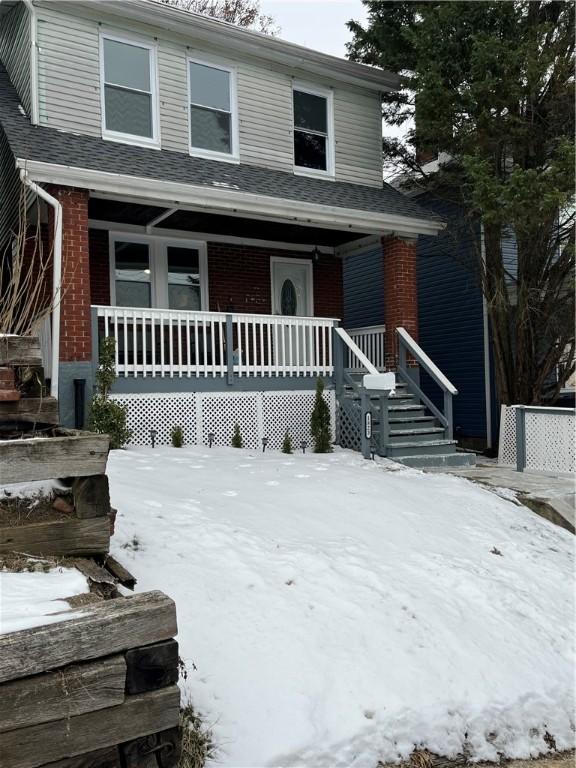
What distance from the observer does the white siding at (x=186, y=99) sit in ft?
31.3

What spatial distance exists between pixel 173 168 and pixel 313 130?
11.4 feet

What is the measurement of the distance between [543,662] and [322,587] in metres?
1.46

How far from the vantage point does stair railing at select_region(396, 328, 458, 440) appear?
979 centimetres

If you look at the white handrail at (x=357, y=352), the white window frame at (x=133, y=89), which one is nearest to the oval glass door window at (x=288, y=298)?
the white handrail at (x=357, y=352)

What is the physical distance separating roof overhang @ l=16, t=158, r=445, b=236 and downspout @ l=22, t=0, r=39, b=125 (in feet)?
5.62

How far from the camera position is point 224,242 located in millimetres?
11969

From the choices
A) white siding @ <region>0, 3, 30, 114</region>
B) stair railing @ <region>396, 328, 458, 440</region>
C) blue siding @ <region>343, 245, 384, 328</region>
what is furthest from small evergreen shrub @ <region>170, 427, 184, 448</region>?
blue siding @ <region>343, 245, 384, 328</region>

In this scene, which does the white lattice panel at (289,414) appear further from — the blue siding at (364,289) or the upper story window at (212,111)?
the blue siding at (364,289)

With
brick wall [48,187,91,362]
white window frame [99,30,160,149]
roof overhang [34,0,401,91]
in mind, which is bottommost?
brick wall [48,187,91,362]

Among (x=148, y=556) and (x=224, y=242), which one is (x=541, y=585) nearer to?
(x=148, y=556)

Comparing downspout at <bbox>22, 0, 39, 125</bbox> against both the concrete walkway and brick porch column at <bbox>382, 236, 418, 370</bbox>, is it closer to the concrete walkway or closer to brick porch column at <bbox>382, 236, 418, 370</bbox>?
brick porch column at <bbox>382, 236, 418, 370</bbox>

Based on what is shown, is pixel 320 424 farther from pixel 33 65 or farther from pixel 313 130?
pixel 33 65

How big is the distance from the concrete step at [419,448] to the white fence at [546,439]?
987 mm

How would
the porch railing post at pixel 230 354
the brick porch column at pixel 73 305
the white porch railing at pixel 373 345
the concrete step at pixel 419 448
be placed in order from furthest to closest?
1. the white porch railing at pixel 373 345
2. the porch railing post at pixel 230 354
3. the concrete step at pixel 419 448
4. the brick porch column at pixel 73 305
